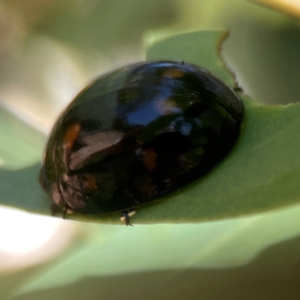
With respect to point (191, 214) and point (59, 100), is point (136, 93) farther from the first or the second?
point (59, 100)

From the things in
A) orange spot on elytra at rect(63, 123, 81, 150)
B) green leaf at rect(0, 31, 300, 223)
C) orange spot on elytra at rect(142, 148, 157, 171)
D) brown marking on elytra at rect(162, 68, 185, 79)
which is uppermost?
brown marking on elytra at rect(162, 68, 185, 79)

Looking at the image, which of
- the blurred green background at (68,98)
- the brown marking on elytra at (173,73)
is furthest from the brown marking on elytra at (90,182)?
the blurred green background at (68,98)

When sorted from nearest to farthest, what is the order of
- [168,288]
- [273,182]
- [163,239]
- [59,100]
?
[273,182] < [168,288] < [163,239] < [59,100]

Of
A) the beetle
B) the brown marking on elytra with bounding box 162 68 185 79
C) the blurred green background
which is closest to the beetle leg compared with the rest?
the beetle

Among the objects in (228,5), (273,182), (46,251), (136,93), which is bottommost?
(273,182)

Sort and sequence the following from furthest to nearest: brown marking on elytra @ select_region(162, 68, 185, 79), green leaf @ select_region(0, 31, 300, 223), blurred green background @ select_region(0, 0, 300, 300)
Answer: blurred green background @ select_region(0, 0, 300, 300)
brown marking on elytra @ select_region(162, 68, 185, 79)
green leaf @ select_region(0, 31, 300, 223)

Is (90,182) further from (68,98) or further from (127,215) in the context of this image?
(68,98)

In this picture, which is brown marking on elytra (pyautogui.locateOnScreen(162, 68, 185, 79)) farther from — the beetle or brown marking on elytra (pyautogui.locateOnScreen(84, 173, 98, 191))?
brown marking on elytra (pyautogui.locateOnScreen(84, 173, 98, 191))

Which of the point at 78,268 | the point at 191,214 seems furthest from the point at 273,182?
the point at 78,268
